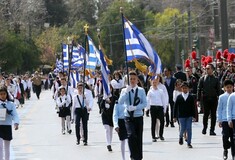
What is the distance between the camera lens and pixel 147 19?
104 m

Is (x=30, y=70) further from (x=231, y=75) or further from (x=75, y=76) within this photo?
(x=231, y=75)

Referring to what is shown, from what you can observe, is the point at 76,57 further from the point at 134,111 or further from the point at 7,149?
the point at 134,111

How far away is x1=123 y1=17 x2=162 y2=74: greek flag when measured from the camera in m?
19.0

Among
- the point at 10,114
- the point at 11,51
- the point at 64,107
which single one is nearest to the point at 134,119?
the point at 10,114

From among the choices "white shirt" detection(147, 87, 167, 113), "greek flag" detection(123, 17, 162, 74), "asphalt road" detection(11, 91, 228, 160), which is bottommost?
"asphalt road" detection(11, 91, 228, 160)

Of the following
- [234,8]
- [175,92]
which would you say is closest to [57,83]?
[175,92]

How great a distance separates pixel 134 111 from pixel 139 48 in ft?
12.0

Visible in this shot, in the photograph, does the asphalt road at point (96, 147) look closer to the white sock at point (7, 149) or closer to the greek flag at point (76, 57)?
the white sock at point (7, 149)

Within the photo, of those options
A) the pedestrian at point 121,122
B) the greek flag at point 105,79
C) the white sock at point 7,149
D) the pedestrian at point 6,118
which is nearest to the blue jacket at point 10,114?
the pedestrian at point 6,118

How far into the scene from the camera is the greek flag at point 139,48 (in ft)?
62.4

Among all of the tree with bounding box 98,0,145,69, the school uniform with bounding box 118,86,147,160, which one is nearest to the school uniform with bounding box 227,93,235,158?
the school uniform with bounding box 118,86,147,160

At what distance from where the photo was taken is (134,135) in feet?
51.4

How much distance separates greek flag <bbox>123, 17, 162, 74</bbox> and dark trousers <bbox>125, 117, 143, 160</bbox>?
11.2ft

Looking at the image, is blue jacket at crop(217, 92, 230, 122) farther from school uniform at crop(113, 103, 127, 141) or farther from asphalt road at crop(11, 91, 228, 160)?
school uniform at crop(113, 103, 127, 141)
